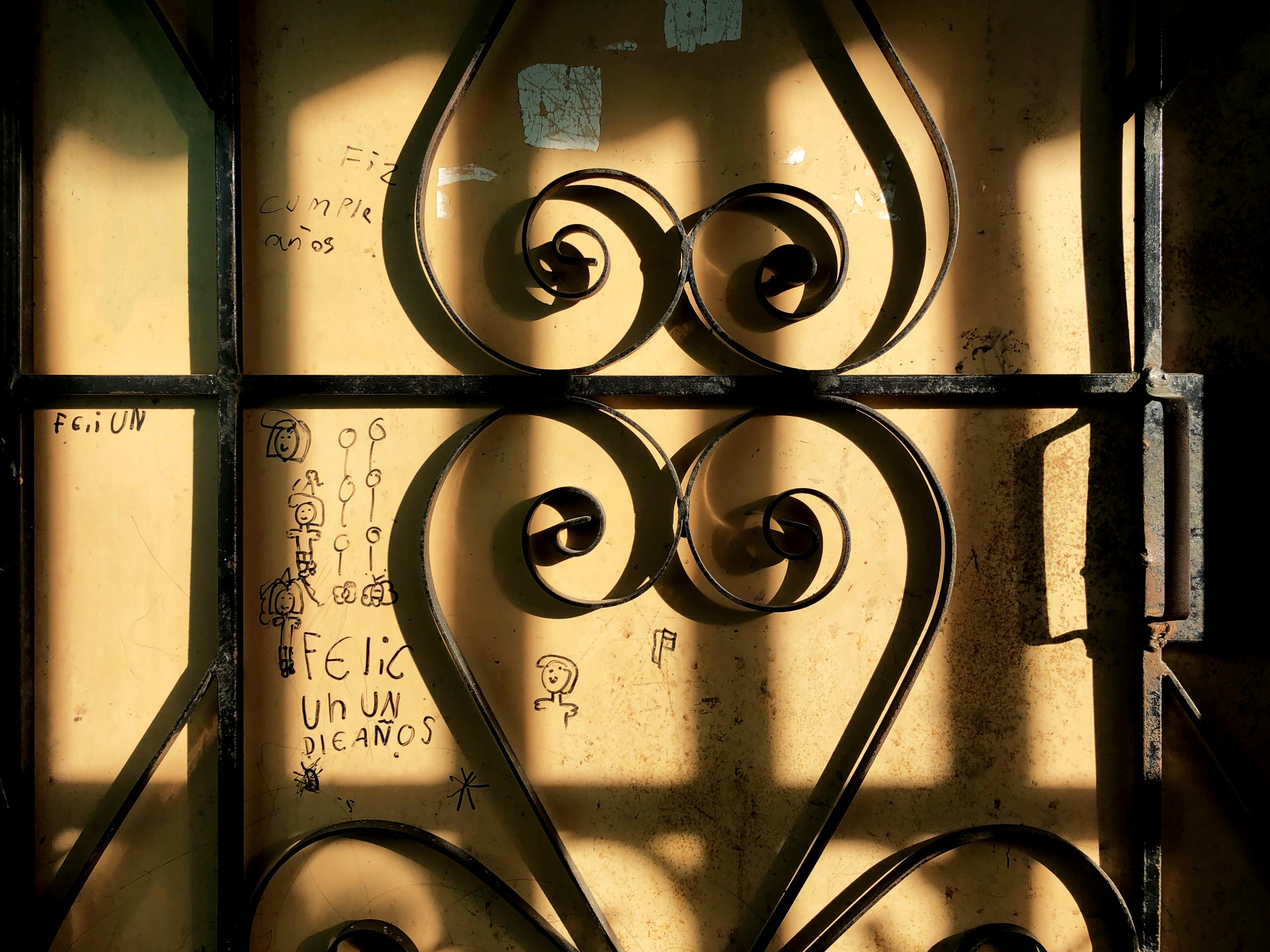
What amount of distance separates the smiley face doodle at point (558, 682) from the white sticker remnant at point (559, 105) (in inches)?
31.6

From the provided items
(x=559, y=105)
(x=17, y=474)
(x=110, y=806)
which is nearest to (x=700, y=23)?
(x=559, y=105)

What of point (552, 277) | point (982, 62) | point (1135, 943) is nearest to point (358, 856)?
point (552, 277)

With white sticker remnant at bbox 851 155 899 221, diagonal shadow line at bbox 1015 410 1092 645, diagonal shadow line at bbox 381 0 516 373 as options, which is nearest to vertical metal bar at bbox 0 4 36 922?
diagonal shadow line at bbox 381 0 516 373

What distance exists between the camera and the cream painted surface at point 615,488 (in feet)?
3.60

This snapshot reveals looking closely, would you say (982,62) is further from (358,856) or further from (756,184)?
(358,856)

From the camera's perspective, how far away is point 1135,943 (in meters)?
1.07

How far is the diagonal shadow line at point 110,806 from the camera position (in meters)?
1.09

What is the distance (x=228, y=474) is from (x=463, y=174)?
581mm

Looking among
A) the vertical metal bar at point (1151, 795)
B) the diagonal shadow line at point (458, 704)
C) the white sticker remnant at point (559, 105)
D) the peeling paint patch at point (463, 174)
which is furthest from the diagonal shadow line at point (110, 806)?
the vertical metal bar at point (1151, 795)

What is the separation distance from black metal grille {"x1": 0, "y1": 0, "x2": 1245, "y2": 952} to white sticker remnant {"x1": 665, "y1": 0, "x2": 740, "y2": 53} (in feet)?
0.65

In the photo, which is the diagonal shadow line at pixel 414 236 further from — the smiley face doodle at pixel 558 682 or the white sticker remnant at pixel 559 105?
the smiley face doodle at pixel 558 682

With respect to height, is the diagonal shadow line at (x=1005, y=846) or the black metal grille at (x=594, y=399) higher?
the black metal grille at (x=594, y=399)

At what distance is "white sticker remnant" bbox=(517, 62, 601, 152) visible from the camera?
1.10m

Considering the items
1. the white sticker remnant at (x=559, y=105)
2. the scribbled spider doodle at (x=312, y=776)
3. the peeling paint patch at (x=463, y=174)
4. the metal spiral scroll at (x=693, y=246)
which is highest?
the white sticker remnant at (x=559, y=105)
